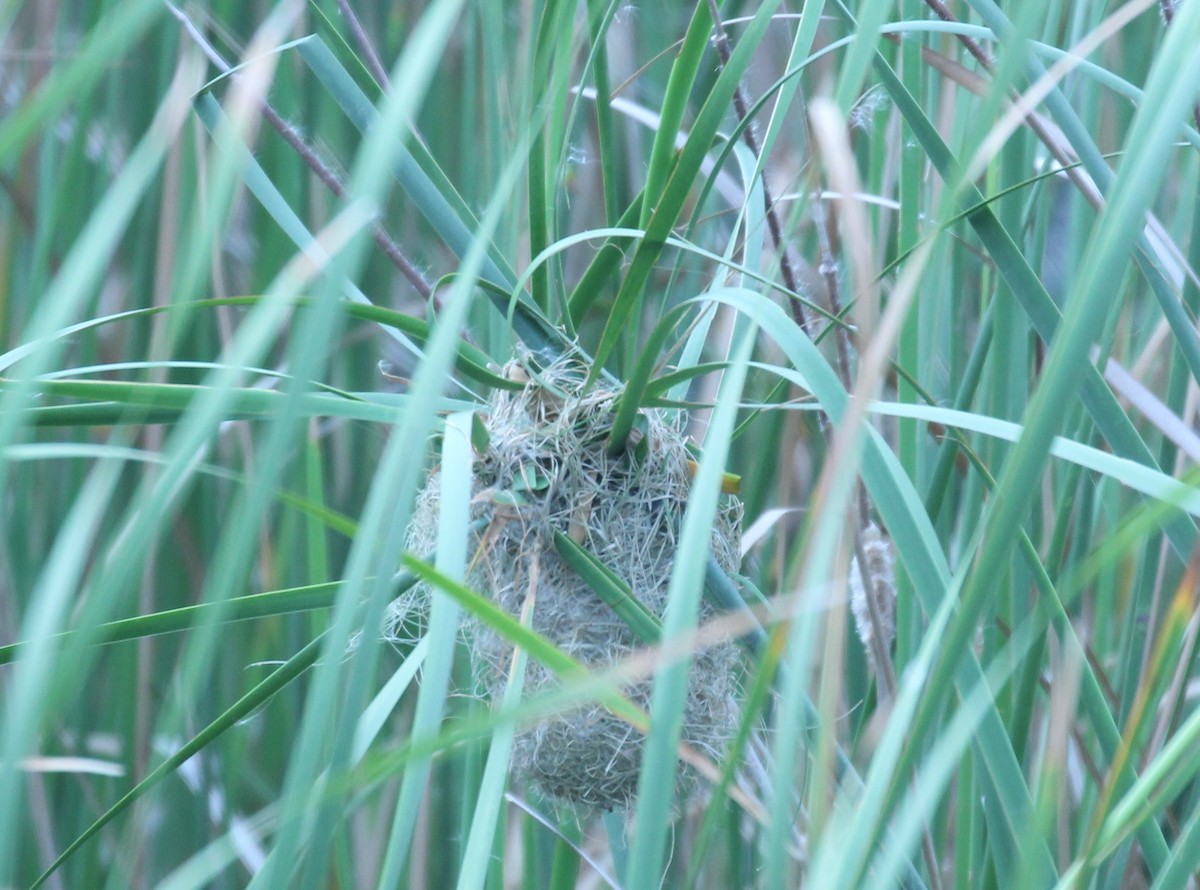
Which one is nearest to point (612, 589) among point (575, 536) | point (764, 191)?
point (575, 536)

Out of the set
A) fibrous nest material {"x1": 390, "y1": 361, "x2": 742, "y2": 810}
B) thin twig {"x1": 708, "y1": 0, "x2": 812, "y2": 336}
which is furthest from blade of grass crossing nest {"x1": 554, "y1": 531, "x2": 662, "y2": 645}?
thin twig {"x1": 708, "y1": 0, "x2": 812, "y2": 336}

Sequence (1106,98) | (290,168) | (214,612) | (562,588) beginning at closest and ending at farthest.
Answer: (214,612) → (562,588) → (290,168) → (1106,98)

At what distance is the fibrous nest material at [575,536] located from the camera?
0.49 meters

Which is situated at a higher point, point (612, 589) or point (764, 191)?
point (764, 191)

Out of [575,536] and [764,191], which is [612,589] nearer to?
[575,536]

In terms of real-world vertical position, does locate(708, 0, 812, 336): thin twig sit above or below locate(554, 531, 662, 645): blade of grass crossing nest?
above

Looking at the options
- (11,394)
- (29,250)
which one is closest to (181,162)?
(29,250)

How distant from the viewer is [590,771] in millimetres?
521

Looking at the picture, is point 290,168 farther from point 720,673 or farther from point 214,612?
point 214,612

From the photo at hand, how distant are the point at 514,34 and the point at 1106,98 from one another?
0.53 metres

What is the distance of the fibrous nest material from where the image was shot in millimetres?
489

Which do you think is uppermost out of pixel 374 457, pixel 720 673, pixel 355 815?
pixel 720 673

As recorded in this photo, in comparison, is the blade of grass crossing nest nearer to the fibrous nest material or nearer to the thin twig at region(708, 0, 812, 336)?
the fibrous nest material

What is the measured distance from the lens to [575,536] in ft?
1.62
